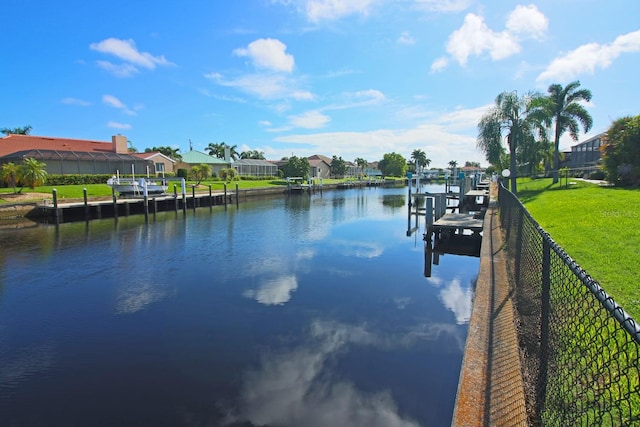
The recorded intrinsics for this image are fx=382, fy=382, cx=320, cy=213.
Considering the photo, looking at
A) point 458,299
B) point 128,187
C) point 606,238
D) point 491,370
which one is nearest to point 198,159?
point 128,187

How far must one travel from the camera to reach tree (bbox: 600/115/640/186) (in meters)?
21.0

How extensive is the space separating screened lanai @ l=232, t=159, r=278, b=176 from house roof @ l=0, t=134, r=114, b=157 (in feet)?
77.4

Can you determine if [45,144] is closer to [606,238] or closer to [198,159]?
[198,159]

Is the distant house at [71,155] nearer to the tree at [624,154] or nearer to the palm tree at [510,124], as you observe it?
the palm tree at [510,124]

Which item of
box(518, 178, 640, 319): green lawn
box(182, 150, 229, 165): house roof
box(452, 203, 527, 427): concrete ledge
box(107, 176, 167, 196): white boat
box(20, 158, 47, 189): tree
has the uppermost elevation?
box(182, 150, 229, 165): house roof

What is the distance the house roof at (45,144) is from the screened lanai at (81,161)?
103 inches

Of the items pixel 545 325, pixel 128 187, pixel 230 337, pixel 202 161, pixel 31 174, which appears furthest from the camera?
pixel 202 161

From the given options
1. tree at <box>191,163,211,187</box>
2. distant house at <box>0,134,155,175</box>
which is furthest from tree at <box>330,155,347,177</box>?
distant house at <box>0,134,155,175</box>

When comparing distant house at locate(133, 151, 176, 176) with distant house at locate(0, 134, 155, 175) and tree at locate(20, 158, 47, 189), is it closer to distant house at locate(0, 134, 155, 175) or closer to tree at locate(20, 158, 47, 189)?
distant house at locate(0, 134, 155, 175)

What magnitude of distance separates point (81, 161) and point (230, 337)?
44352mm

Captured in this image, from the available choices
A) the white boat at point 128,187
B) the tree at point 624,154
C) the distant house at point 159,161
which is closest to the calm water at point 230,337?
the tree at point 624,154

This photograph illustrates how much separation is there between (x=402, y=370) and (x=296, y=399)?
2.13 meters

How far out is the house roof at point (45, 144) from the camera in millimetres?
43531

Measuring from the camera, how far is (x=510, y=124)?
3184 centimetres
